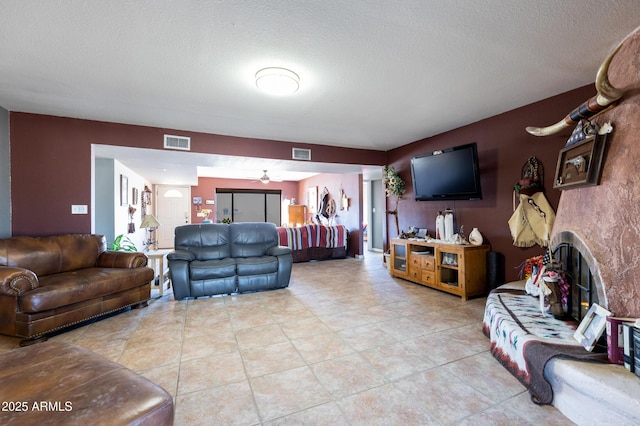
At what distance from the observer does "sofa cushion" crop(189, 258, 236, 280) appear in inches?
140

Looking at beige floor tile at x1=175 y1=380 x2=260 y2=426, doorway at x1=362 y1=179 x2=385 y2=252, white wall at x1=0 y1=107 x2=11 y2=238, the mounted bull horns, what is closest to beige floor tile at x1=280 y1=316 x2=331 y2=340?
beige floor tile at x1=175 y1=380 x2=260 y2=426

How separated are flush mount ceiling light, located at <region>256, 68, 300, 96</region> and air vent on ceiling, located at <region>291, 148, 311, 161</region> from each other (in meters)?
2.33

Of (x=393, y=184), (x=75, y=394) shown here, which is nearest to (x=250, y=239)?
(x=393, y=184)

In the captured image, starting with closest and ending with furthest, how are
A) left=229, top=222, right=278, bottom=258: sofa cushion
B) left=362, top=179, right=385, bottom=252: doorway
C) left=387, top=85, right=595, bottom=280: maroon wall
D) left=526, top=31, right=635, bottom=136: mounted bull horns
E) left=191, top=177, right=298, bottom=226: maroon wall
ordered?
1. left=526, top=31, right=635, bottom=136: mounted bull horns
2. left=387, top=85, right=595, bottom=280: maroon wall
3. left=229, top=222, right=278, bottom=258: sofa cushion
4. left=362, top=179, right=385, bottom=252: doorway
5. left=191, top=177, right=298, bottom=226: maroon wall

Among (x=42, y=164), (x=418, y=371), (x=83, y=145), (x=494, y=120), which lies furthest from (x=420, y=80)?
(x=42, y=164)

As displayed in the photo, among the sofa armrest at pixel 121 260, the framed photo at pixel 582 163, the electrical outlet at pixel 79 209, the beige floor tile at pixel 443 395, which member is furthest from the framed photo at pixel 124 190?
the framed photo at pixel 582 163

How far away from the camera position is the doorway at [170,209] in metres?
8.99

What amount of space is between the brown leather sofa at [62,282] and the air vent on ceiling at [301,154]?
9.10 ft

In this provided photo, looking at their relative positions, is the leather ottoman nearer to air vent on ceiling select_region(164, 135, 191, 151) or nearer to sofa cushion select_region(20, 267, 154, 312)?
sofa cushion select_region(20, 267, 154, 312)

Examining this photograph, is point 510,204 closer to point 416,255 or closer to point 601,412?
point 416,255

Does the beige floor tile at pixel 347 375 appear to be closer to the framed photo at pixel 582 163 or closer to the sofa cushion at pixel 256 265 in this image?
the framed photo at pixel 582 163

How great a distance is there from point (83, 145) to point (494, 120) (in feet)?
17.8

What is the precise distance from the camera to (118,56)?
2193 millimetres

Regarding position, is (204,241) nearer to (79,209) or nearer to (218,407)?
(79,209)
